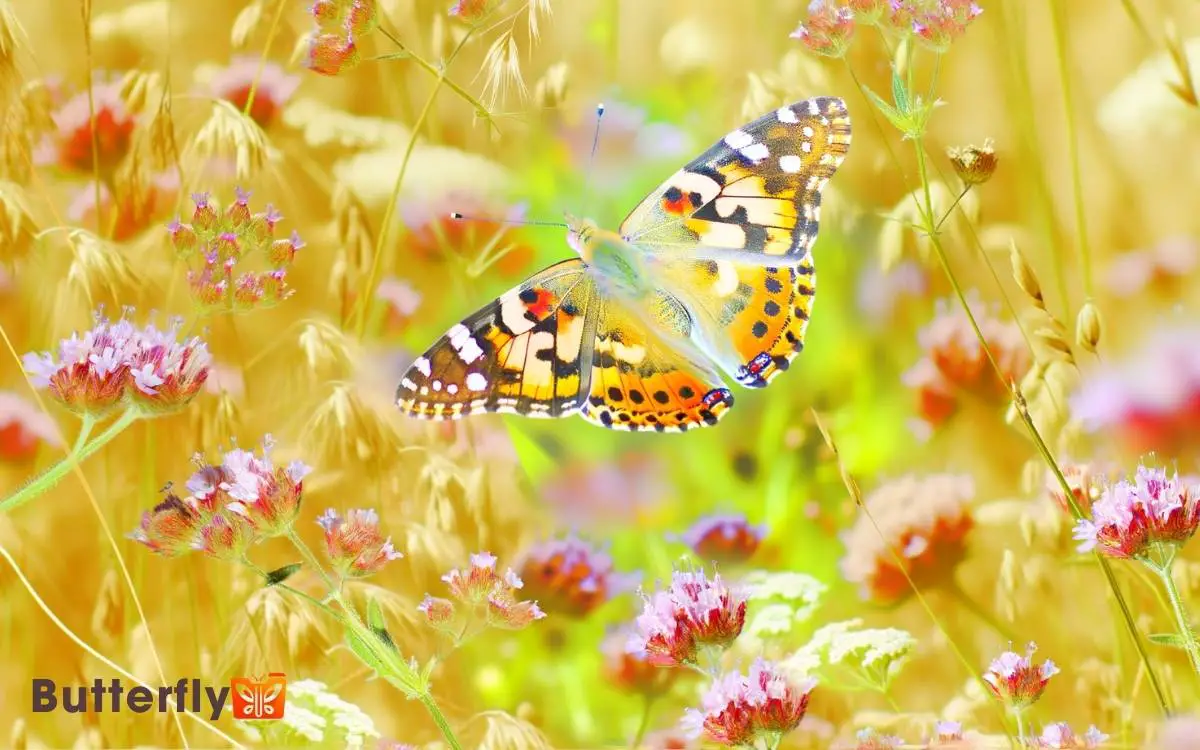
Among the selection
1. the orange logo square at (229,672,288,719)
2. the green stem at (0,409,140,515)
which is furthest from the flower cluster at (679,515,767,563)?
the green stem at (0,409,140,515)

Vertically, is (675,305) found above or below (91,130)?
below

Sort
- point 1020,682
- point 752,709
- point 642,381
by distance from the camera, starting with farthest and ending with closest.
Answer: point 642,381, point 1020,682, point 752,709

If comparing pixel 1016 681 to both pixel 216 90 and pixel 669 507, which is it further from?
pixel 216 90

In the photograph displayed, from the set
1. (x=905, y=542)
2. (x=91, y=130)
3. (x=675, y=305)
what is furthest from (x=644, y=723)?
(x=91, y=130)

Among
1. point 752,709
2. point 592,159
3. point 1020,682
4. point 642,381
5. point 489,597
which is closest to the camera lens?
point 752,709

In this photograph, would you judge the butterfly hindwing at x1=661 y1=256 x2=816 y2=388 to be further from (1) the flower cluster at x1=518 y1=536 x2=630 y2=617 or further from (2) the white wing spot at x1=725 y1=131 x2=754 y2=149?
(1) the flower cluster at x1=518 y1=536 x2=630 y2=617

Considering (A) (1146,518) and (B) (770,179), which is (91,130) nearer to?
(B) (770,179)

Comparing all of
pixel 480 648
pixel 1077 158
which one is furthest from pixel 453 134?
pixel 1077 158
